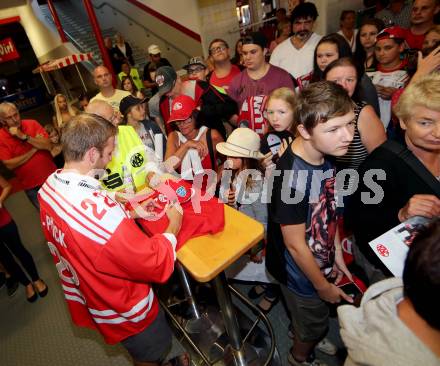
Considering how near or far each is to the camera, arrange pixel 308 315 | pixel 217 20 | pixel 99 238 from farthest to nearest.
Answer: pixel 217 20 → pixel 308 315 → pixel 99 238

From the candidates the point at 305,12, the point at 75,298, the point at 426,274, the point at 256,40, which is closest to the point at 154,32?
the point at 305,12

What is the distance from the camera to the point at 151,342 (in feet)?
5.12

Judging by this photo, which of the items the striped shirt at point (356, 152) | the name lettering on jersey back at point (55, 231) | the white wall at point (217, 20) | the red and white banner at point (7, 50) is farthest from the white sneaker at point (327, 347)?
the red and white banner at point (7, 50)

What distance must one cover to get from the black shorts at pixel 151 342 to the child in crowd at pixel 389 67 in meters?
2.35

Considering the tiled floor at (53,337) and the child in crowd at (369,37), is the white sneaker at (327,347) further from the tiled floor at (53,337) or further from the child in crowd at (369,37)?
the child in crowd at (369,37)

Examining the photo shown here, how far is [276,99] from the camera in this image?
1.99 m

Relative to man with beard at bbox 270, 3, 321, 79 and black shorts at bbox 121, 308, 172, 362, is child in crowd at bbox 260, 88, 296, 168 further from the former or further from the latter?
black shorts at bbox 121, 308, 172, 362

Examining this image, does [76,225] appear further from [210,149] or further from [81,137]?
[210,149]

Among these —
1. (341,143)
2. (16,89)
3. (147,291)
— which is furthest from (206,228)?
(16,89)

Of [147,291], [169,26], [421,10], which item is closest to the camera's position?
[147,291]

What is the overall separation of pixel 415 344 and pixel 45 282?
344 cm

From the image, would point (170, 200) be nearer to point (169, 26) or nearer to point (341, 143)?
point (341, 143)

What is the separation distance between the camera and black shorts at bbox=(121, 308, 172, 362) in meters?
1.53

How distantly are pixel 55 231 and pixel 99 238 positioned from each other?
262 mm
